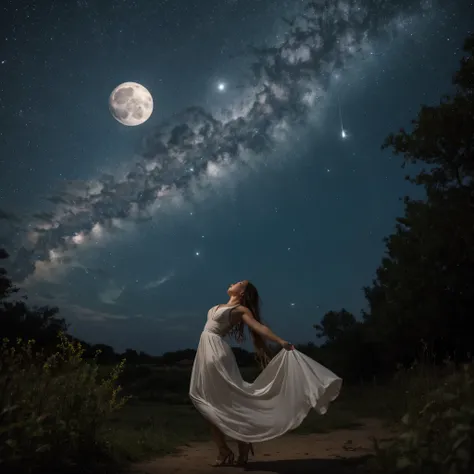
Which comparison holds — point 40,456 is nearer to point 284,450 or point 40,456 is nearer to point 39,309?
point 284,450

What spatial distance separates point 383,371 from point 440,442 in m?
18.7

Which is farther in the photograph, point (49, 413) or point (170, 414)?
point (170, 414)

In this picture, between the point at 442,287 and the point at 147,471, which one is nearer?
the point at 147,471

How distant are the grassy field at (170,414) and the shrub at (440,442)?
3.65m

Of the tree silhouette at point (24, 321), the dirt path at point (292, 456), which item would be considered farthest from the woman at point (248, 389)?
the tree silhouette at point (24, 321)

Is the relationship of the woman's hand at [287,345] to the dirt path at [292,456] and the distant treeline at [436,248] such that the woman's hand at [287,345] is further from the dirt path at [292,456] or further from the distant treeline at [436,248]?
the distant treeline at [436,248]

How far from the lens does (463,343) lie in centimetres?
1919

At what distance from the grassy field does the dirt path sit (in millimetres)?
422

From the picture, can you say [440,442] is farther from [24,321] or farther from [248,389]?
[24,321]

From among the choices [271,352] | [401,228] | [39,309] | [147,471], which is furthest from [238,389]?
[39,309]

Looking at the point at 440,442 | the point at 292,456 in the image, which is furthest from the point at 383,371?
the point at 440,442

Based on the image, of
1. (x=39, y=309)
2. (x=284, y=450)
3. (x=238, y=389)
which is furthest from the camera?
(x=39, y=309)

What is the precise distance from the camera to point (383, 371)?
23.2 metres

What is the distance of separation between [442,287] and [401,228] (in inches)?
119
